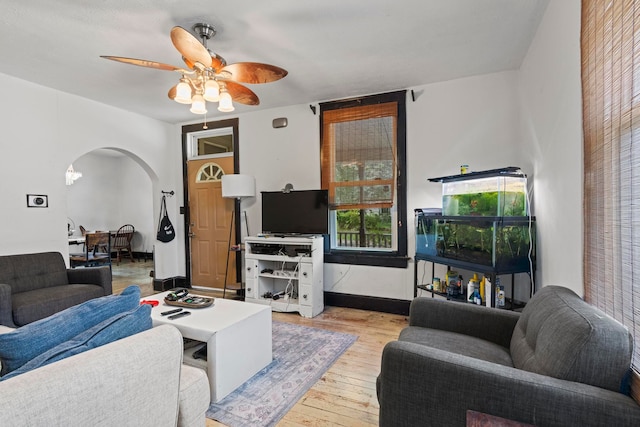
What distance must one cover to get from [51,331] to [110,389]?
1.15 ft

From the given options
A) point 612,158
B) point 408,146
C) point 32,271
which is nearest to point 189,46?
point 612,158

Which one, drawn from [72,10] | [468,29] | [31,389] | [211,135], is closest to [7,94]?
[72,10]

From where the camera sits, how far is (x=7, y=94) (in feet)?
10.2

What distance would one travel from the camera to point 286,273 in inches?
147

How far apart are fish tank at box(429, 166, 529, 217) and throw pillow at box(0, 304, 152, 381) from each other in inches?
92.8

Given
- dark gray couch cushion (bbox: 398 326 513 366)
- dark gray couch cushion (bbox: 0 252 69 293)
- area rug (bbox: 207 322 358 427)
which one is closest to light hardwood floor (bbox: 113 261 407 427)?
area rug (bbox: 207 322 358 427)

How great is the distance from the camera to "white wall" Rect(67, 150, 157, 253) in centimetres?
745

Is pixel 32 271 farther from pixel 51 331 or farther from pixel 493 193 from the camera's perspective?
pixel 493 193

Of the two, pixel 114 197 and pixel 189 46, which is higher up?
pixel 189 46

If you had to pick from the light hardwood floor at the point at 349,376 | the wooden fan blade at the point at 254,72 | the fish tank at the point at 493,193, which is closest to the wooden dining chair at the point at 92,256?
the light hardwood floor at the point at 349,376

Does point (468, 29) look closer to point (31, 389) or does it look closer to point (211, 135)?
point (31, 389)

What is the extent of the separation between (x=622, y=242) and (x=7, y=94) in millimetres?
4861

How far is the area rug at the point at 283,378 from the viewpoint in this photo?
1.81m

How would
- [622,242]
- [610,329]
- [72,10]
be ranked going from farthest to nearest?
[72,10], [622,242], [610,329]
